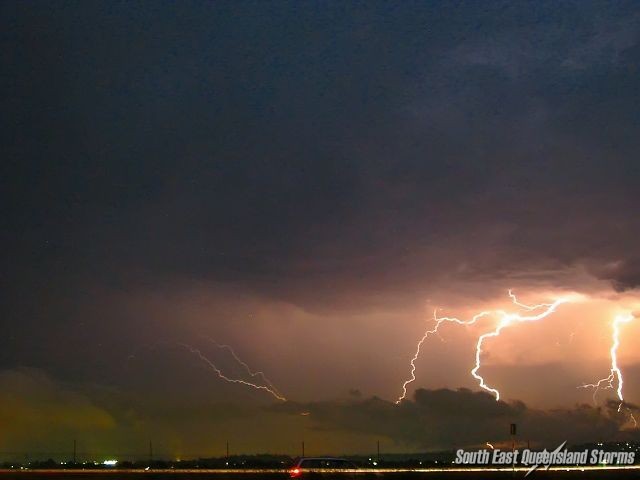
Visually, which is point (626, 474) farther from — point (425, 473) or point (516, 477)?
point (425, 473)

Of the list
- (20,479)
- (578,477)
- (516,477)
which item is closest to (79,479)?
(20,479)

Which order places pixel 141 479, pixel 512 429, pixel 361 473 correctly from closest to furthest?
pixel 512 429, pixel 361 473, pixel 141 479

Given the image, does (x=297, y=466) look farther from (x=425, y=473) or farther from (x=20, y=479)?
(x=20, y=479)

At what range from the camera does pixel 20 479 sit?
163 feet

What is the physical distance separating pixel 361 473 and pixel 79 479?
16.2 metres

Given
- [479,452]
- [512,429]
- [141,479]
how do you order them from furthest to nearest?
[479,452]
[141,479]
[512,429]

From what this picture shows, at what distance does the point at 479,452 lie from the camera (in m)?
57.2

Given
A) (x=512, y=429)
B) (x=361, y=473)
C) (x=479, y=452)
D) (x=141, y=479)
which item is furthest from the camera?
(x=479, y=452)

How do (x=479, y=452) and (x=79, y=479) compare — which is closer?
(x=79, y=479)

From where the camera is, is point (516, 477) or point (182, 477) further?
point (182, 477)

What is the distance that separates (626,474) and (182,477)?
83.2 feet

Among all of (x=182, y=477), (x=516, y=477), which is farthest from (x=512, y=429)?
(x=182, y=477)

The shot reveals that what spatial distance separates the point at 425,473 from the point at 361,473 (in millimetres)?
7363

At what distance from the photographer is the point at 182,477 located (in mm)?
52781
